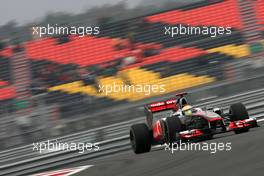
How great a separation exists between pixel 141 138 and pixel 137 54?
309 inches

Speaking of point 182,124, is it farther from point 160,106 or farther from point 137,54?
point 137,54

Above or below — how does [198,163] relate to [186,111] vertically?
below

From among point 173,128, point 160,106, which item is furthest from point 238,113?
point 160,106

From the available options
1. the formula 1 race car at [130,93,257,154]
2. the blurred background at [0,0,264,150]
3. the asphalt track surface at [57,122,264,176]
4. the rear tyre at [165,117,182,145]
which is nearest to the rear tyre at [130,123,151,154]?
the formula 1 race car at [130,93,257,154]

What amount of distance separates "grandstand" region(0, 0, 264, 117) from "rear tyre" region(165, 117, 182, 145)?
617cm

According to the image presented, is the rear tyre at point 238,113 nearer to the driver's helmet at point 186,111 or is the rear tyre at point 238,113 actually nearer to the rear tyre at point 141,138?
the driver's helmet at point 186,111

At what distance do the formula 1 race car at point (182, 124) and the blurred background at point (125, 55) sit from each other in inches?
178

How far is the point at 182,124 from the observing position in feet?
29.9

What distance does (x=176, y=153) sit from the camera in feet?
26.3

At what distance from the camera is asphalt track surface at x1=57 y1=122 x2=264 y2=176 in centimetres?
551

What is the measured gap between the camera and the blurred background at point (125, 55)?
583 inches

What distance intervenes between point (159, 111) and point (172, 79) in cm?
592

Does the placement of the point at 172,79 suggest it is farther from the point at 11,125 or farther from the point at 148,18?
the point at 11,125

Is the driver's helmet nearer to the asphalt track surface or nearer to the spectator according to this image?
the asphalt track surface
